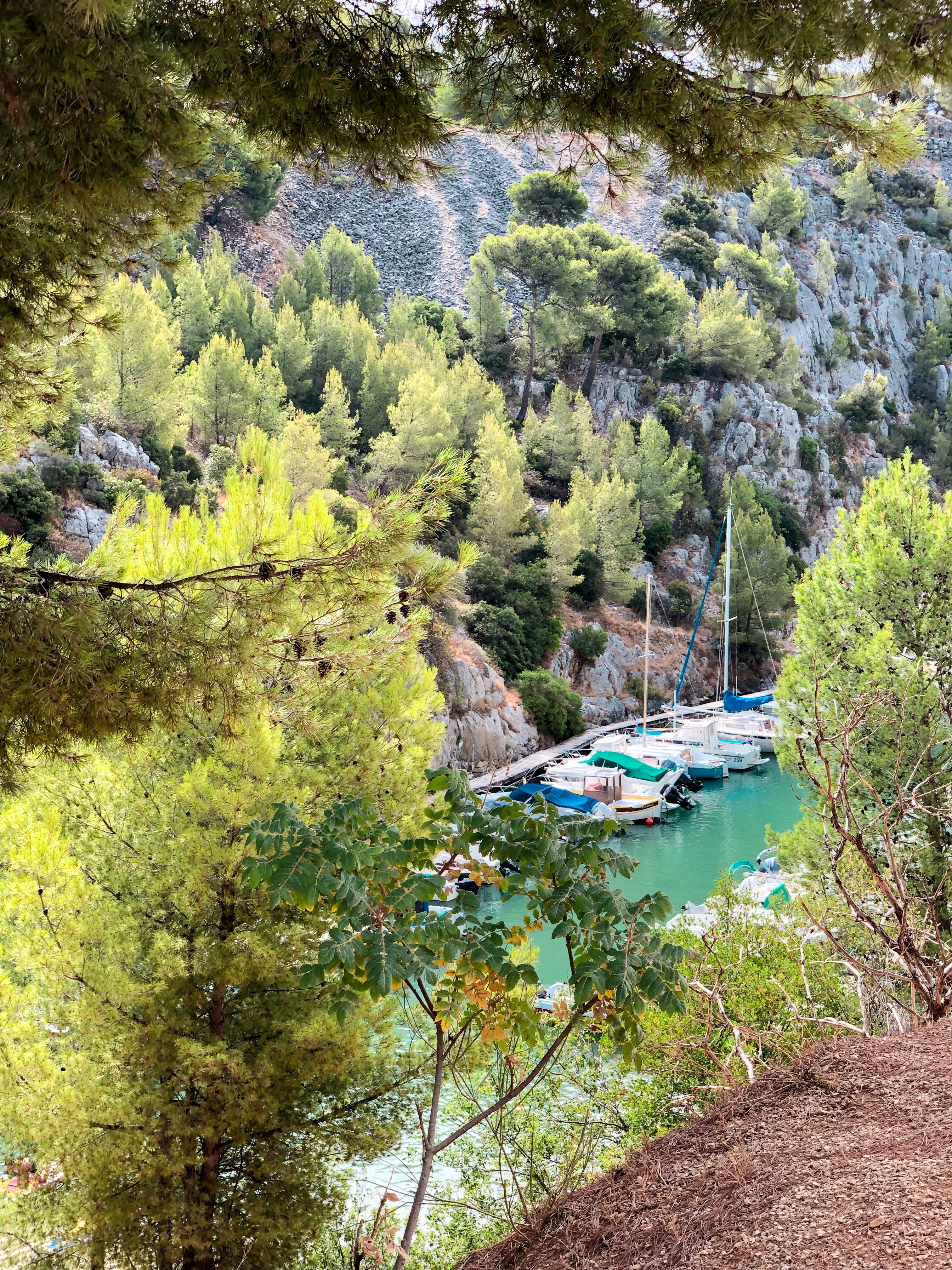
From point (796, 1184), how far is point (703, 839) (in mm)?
15413

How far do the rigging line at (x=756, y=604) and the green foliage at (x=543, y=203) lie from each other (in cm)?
1498

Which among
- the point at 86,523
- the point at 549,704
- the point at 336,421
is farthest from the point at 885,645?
the point at 336,421

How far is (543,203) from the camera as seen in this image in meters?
34.8

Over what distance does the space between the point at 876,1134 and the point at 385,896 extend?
4.67ft

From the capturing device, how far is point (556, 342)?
32250 millimetres

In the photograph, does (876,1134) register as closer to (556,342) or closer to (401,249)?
(556,342)

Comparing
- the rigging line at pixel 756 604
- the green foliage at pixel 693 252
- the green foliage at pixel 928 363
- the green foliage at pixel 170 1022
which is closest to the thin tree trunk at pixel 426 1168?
the green foliage at pixel 170 1022

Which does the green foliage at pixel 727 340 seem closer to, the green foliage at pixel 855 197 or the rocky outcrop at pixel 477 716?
the green foliage at pixel 855 197

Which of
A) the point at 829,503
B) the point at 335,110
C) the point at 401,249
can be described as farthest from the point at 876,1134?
the point at 401,249

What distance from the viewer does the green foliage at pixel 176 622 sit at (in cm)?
252

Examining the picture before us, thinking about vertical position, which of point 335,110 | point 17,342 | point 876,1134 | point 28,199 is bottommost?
point 876,1134

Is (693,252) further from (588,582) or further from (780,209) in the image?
(588,582)

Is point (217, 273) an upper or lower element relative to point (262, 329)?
upper

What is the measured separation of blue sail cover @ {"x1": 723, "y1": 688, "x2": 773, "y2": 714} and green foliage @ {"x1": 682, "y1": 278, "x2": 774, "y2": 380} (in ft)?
52.3
